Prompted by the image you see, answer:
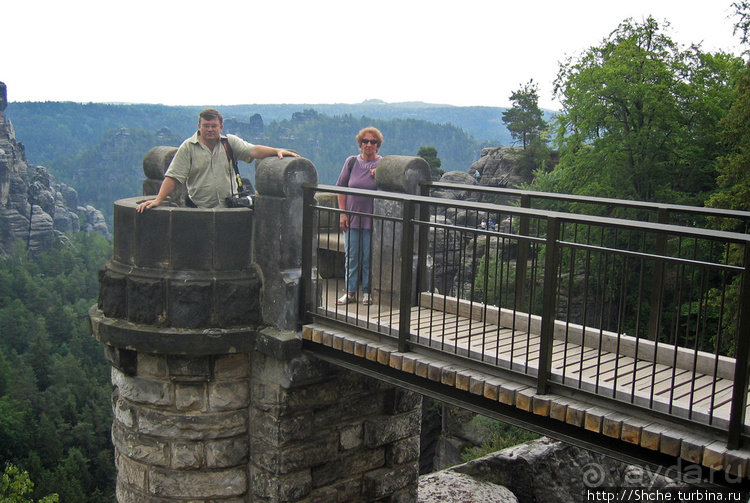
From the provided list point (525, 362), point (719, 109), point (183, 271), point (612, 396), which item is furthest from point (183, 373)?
point (719, 109)

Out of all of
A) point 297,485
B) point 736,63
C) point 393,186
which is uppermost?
point 736,63

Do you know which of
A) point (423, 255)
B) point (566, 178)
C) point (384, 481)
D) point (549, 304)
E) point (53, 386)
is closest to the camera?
point (549, 304)

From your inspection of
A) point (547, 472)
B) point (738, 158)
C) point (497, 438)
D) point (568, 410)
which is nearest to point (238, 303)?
point (568, 410)

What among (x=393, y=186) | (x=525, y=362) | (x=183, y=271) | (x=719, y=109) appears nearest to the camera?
(x=525, y=362)

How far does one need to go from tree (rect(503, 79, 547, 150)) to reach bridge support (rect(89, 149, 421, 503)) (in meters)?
48.2

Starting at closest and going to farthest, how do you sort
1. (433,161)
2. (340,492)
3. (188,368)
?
(188,368)
(340,492)
(433,161)

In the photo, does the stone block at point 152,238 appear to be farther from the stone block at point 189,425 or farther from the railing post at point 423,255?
the railing post at point 423,255

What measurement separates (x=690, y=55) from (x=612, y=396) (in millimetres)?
30312

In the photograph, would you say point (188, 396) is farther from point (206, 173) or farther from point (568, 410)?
point (568, 410)

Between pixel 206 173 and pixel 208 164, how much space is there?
86mm

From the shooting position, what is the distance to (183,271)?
7055 millimetres

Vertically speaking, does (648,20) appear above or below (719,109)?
above

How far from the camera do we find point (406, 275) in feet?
20.4

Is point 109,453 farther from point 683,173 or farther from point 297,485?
point 297,485
